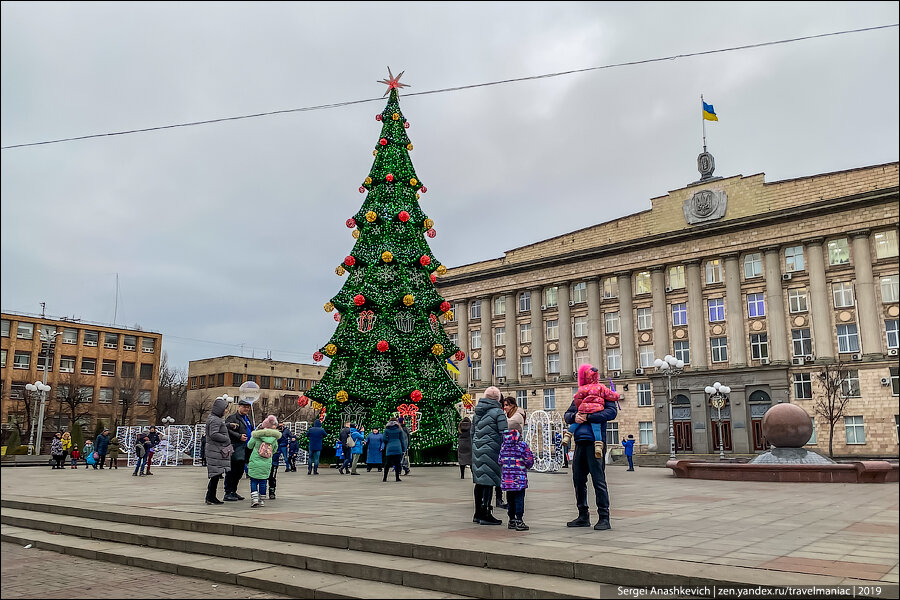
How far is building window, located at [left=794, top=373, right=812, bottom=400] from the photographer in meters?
41.9

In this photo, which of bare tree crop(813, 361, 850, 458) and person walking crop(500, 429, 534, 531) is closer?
person walking crop(500, 429, 534, 531)

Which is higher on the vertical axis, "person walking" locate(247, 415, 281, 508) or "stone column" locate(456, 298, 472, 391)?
"stone column" locate(456, 298, 472, 391)

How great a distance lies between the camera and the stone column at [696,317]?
46656 millimetres

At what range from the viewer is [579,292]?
5450 centimetres

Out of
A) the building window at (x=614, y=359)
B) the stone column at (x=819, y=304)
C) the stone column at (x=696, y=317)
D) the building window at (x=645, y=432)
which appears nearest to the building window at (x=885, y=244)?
the stone column at (x=819, y=304)

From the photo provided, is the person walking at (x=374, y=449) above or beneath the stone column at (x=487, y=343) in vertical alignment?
beneath

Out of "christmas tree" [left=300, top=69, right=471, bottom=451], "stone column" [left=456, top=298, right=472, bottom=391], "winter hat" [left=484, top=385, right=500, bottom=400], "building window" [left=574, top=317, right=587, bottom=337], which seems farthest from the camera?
"stone column" [left=456, top=298, right=472, bottom=391]

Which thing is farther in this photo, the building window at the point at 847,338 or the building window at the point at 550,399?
the building window at the point at 550,399

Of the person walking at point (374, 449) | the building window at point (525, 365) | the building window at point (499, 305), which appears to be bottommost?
the person walking at point (374, 449)

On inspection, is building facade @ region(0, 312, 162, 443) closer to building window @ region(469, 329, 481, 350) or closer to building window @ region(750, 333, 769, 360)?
building window @ region(469, 329, 481, 350)

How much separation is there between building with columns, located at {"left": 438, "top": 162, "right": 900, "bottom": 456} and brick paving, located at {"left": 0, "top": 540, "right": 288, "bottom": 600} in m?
38.9

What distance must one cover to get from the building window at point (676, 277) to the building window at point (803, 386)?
33.5ft

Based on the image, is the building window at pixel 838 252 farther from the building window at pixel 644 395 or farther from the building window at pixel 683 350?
the building window at pixel 644 395

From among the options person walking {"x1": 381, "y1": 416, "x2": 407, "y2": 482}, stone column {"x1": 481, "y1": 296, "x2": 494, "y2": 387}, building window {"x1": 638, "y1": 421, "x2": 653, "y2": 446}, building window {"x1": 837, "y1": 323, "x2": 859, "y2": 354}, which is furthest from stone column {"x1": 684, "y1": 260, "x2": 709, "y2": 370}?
person walking {"x1": 381, "y1": 416, "x2": 407, "y2": 482}
